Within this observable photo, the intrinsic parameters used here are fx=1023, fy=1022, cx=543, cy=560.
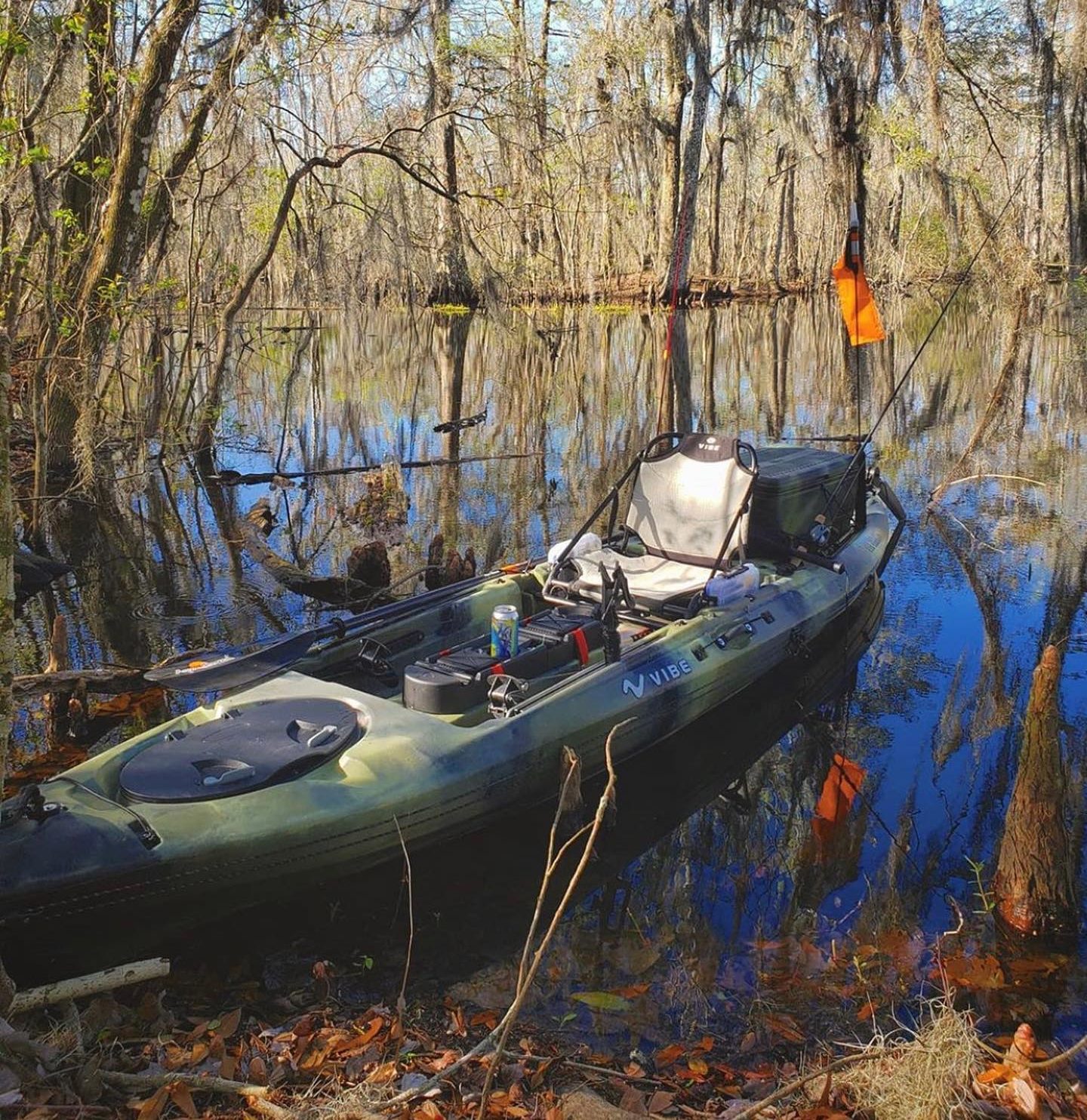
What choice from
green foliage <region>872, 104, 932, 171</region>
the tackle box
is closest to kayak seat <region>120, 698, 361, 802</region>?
Answer: the tackle box

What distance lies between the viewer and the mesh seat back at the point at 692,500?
726cm

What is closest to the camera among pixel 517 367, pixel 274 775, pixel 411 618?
pixel 274 775

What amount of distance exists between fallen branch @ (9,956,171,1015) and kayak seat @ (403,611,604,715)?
2.08 meters

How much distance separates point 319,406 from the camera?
18766 mm

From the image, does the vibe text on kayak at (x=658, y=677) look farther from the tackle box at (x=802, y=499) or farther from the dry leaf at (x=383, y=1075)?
the dry leaf at (x=383, y=1075)

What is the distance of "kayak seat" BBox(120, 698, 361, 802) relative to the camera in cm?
459

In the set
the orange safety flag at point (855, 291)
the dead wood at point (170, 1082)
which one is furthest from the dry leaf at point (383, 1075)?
the orange safety flag at point (855, 291)

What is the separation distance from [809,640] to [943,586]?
2.50 m

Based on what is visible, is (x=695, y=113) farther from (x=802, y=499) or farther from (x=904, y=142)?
(x=904, y=142)

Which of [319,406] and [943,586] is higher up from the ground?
→ [319,406]

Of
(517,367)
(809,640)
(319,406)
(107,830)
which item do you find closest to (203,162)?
(319,406)

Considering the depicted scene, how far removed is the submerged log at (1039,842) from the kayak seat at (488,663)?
2.55m

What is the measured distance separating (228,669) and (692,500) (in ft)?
11.5

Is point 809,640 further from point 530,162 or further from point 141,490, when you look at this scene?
point 141,490
